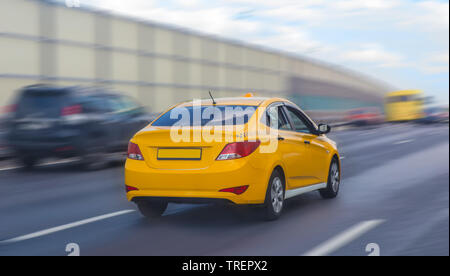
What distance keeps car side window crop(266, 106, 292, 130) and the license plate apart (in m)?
1.04

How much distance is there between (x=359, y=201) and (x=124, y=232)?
3.69 m

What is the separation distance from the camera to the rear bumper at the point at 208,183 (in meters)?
7.22

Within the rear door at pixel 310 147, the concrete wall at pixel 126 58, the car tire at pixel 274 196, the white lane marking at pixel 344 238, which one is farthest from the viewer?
the concrete wall at pixel 126 58

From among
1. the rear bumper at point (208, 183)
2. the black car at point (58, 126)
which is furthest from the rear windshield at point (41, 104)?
the rear bumper at point (208, 183)

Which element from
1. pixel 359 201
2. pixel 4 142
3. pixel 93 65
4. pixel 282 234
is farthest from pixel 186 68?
pixel 282 234

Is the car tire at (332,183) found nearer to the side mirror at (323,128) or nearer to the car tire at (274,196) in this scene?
the side mirror at (323,128)

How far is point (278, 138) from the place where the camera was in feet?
25.9

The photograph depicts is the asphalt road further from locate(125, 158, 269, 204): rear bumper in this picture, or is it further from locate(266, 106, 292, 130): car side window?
locate(266, 106, 292, 130): car side window

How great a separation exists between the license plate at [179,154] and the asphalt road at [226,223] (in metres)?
0.76

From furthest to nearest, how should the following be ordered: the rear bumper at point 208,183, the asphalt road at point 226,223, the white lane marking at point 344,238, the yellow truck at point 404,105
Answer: the yellow truck at point 404,105
the rear bumper at point 208,183
the asphalt road at point 226,223
the white lane marking at point 344,238

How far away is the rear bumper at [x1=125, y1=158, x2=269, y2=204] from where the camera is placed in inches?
284

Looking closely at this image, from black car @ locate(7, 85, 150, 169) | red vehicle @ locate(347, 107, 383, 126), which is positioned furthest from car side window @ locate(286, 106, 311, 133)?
red vehicle @ locate(347, 107, 383, 126)

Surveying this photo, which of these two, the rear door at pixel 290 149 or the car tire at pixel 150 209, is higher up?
the rear door at pixel 290 149

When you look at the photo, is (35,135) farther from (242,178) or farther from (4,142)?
(242,178)
